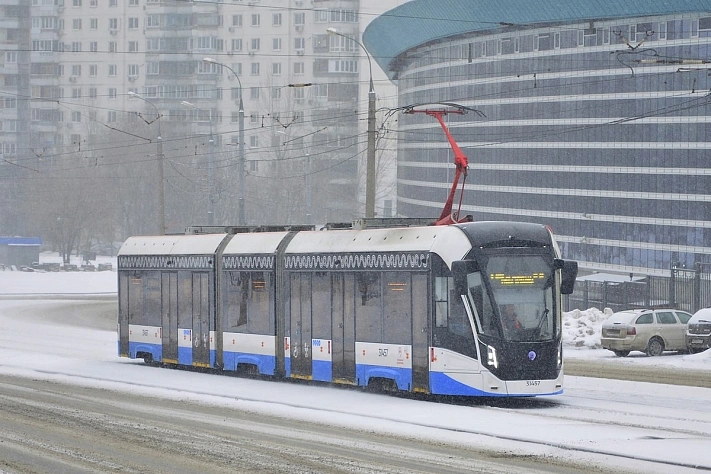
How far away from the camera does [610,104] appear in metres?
77.1

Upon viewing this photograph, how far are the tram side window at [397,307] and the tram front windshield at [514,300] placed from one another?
1.30 metres

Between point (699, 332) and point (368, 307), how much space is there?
1502cm

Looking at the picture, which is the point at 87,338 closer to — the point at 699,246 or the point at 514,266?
the point at 514,266

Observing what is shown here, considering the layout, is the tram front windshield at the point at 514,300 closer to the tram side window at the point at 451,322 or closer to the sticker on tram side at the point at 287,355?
the tram side window at the point at 451,322

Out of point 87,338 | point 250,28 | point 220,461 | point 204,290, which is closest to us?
point 220,461

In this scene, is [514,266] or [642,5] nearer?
[514,266]

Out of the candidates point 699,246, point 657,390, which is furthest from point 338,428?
point 699,246

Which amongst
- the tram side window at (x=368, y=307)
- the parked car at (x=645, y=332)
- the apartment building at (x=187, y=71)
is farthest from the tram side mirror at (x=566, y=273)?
the apartment building at (x=187, y=71)

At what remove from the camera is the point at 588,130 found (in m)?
78.9

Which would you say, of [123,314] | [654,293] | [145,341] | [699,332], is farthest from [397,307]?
[654,293]

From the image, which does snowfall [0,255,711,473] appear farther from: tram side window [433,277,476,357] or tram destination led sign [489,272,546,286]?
tram destination led sign [489,272,546,286]

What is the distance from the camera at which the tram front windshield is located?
683 inches

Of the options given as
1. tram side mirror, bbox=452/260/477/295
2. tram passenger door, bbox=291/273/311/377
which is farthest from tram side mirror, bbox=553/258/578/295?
tram passenger door, bbox=291/273/311/377

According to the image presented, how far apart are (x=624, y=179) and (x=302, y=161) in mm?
37215
